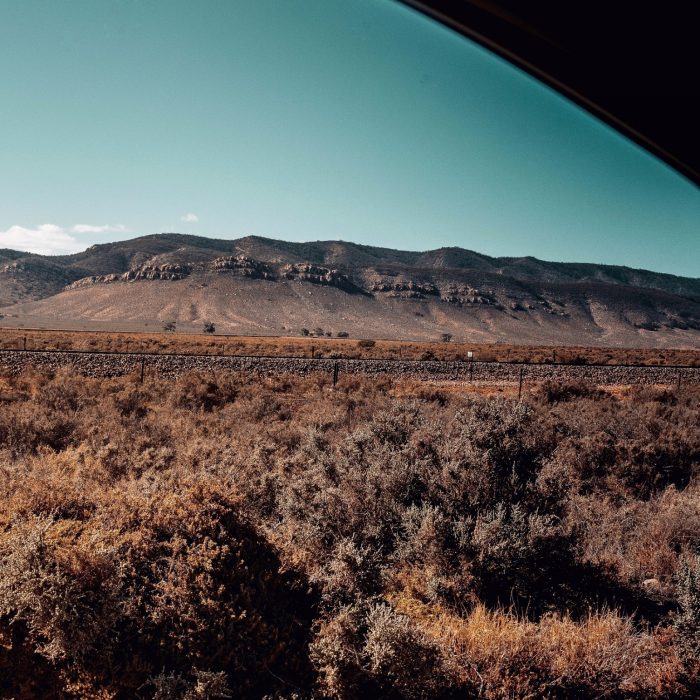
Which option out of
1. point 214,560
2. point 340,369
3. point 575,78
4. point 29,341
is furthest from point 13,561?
point 29,341

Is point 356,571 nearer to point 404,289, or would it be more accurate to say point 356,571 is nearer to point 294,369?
point 294,369

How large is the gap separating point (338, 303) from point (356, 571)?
128 m

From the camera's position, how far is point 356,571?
4.62 metres

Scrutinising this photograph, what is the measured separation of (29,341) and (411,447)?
51.2m

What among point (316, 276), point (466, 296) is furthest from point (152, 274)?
point (466, 296)

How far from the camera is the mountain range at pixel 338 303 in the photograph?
111438mm

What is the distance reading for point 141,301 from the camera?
117m

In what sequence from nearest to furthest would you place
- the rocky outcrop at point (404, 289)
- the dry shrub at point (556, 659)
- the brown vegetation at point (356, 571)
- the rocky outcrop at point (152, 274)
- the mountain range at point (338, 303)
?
1. the brown vegetation at point (356, 571)
2. the dry shrub at point (556, 659)
3. the mountain range at point (338, 303)
4. the rocky outcrop at point (152, 274)
5. the rocky outcrop at point (404, 289)

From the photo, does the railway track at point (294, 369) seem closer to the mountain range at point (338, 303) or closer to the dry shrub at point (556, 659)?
the dry shrub at point (556, 659)

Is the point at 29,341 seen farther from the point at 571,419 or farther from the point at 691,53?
the point at 691,53

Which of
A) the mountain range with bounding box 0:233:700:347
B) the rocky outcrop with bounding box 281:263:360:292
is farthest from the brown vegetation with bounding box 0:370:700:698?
the rocky outcrop with bounding box 281:263:360:292

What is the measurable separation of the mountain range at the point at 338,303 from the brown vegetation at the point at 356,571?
92.9 meters

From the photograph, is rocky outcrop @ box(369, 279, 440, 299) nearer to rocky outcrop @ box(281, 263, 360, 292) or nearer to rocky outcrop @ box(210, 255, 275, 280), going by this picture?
rocky outcrop @ box(281, 263, 360, 292)

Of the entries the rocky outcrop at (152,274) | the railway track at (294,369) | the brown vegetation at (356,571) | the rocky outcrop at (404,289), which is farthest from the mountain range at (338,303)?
the brown vegetation at (356,571)
